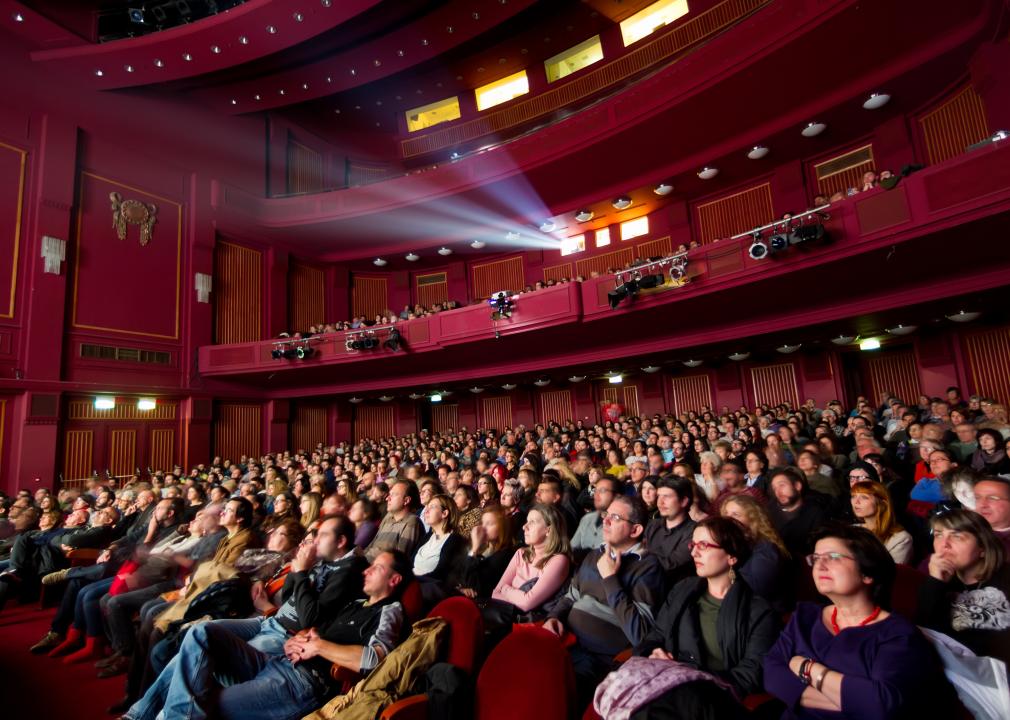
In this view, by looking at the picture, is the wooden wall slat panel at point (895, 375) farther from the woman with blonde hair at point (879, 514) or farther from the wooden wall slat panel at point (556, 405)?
the woman with blonde hair at point (879, 514)

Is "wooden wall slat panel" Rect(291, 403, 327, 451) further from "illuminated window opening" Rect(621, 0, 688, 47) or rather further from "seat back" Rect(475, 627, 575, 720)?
"seat back" Rect(475, 627, 575, 720)

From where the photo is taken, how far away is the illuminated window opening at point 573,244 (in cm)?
1098

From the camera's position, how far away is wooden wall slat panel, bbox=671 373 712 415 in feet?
31.9

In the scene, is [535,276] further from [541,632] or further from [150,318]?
[541,632]

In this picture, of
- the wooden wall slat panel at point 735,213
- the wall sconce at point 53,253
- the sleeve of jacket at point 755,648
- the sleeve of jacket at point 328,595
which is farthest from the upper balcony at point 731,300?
the sleeve of jacket at point 328,595

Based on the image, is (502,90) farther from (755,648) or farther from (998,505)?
(755,648)

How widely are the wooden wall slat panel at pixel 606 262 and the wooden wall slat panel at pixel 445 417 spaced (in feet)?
14.0

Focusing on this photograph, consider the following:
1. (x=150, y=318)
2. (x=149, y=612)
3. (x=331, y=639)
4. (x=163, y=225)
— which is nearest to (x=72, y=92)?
(x=163, y=225)

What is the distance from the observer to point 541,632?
1692 mm

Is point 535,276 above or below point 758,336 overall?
above

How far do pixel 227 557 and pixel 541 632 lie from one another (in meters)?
1.81

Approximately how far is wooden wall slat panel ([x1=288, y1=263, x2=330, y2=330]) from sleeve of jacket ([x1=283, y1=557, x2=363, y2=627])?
10532 millimetres

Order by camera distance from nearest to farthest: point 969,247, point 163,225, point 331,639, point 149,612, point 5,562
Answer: point 331,639
point 149,612
point 5,562
point 969,247
point 163,225

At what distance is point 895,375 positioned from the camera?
8.16m
